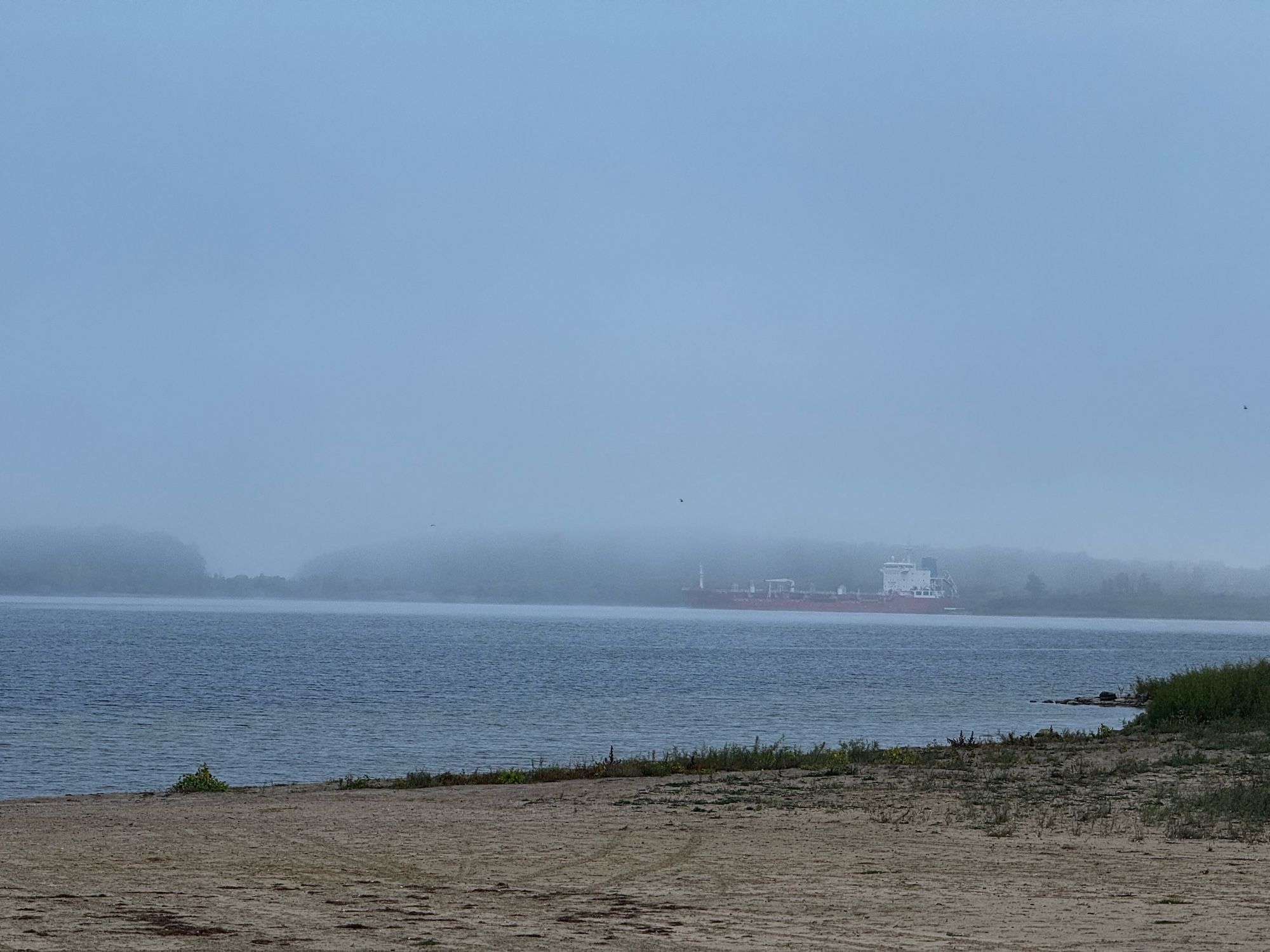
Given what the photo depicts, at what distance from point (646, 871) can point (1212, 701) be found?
21239 mm

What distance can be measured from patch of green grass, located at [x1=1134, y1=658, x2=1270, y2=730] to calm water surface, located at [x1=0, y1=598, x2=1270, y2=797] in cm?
715

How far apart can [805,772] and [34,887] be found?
1291cm

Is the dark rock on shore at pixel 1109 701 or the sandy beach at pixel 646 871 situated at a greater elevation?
the sandy beach at pixel 646 871

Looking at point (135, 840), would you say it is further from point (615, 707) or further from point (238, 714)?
point (615, 707)

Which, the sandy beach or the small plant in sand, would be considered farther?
the small plant in sand

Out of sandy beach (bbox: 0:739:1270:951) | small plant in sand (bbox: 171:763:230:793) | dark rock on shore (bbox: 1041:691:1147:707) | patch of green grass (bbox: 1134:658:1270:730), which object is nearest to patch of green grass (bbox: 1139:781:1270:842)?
sandy beach (bbox: 0:739:1270:951)

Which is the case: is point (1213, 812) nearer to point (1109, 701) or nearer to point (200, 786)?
point (200, 786)

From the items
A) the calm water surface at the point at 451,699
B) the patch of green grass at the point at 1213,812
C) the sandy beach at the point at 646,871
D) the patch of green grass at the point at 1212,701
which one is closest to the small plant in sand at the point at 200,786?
the sandy beach at the point at 646,871

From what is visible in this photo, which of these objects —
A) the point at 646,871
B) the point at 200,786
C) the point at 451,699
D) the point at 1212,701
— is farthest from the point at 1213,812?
the point at 451,699

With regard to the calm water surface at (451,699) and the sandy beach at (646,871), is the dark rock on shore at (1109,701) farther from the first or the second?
the sandy beach at (646,871)

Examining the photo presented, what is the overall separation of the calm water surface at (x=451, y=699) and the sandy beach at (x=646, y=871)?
38.3ft

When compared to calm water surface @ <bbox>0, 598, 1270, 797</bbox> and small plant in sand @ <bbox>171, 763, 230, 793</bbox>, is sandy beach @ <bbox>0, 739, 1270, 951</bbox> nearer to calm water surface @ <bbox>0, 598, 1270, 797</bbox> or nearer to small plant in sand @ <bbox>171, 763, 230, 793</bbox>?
small plant in sand @ <bbox>171, 763, 230, 793</bbox>

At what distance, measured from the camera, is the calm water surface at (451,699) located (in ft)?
104

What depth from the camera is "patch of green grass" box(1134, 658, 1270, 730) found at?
28.3 m
